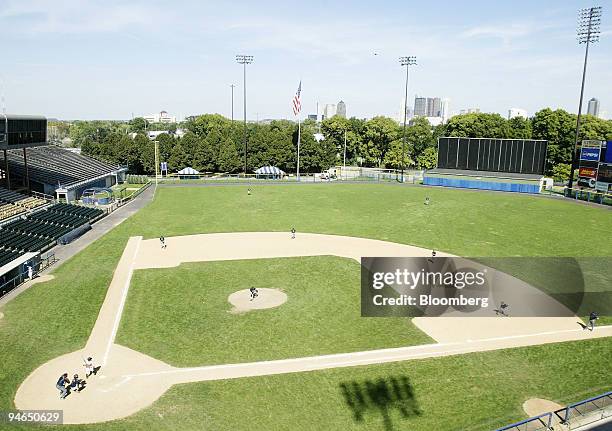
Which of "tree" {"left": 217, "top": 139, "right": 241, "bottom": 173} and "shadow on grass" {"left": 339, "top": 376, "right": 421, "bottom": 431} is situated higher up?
"tree" {"left": 217, "top": 139, "right": 241, "bottom": 173}

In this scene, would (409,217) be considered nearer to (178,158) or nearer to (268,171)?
(268,171)

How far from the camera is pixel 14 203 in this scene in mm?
46188

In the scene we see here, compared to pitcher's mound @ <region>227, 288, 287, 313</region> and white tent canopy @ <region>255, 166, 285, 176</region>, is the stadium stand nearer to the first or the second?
white tent canopy @ <region>255, 166, 285, 176</region>

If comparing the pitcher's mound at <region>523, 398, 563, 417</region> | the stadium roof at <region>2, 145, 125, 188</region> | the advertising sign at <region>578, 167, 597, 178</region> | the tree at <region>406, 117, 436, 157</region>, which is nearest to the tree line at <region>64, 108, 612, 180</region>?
the tree at <region>406, 117, 436, 157</region>

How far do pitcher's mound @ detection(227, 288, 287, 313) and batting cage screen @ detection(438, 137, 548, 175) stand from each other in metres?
60.6

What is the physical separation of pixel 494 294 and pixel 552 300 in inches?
136

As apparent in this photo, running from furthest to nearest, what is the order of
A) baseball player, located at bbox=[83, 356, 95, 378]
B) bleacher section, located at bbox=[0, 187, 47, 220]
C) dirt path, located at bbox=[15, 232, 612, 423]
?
bleacher section, located at bbox=[0, 187, 47, 220]
baseball player, located at bbox=[83, 356, 95, 378]
dirt path, located at bbox=[15, 232, 612, 423]

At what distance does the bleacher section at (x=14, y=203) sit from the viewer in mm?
43031

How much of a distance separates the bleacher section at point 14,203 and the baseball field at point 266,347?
9.93 metres

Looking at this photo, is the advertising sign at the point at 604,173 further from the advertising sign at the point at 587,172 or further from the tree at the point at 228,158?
the tree at the point at 228,158

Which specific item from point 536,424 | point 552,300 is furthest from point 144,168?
point 536,424

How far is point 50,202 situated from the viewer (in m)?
52.3

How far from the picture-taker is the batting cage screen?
7481 centimetres

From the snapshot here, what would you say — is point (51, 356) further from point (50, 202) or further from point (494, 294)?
point (50, 202)
